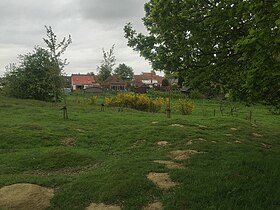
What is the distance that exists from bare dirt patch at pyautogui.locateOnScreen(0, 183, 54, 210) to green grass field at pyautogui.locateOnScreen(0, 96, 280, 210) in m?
0.24

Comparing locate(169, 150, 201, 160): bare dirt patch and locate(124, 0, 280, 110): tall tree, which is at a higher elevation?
locate(124, 0, 280, 110): tall tree

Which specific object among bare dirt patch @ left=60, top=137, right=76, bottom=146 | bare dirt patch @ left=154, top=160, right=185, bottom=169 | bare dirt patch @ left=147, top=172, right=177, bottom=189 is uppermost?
bare dirt patch @ left=154, top=160, right=185, bottom=169

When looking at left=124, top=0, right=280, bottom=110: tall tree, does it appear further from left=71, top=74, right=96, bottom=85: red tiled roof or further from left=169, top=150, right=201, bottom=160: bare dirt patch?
left=71, top=74, right=96, bottom=85: red tiled roof

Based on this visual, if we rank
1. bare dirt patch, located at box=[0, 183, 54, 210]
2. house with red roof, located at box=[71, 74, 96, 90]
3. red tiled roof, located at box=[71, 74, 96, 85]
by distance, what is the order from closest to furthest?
1. bare dirt patch, located at box=[0, 183, 54, 210]
2. house with red roof, located at box=[71, 74, 96, 90]
3. red tiled roof, located at box=[71, 74, 96, 85]

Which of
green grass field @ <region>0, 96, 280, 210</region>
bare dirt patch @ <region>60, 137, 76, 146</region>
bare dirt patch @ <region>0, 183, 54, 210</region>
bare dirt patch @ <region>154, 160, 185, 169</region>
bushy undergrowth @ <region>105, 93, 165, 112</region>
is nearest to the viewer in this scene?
bare dirt patch @ <region>0, 183, 54, 210</region>

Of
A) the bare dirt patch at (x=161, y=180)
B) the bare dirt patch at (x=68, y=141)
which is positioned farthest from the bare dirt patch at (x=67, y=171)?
the bare dirt patch at (x=68, y=141)

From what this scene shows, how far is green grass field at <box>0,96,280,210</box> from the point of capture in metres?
7.45

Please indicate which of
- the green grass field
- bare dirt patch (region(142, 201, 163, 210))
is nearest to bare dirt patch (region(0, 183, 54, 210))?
the green grass field

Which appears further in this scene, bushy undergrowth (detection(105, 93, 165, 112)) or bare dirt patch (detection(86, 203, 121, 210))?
bushy undergrowth (detection(105, 93, 165, 112))

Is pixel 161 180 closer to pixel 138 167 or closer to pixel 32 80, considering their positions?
pixel 138 167

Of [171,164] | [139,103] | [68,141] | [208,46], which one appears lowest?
[68,141]

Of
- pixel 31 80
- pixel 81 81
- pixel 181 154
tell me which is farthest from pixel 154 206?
pixel 81 81

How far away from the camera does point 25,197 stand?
744 cm

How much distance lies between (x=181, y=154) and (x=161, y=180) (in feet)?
9.69
